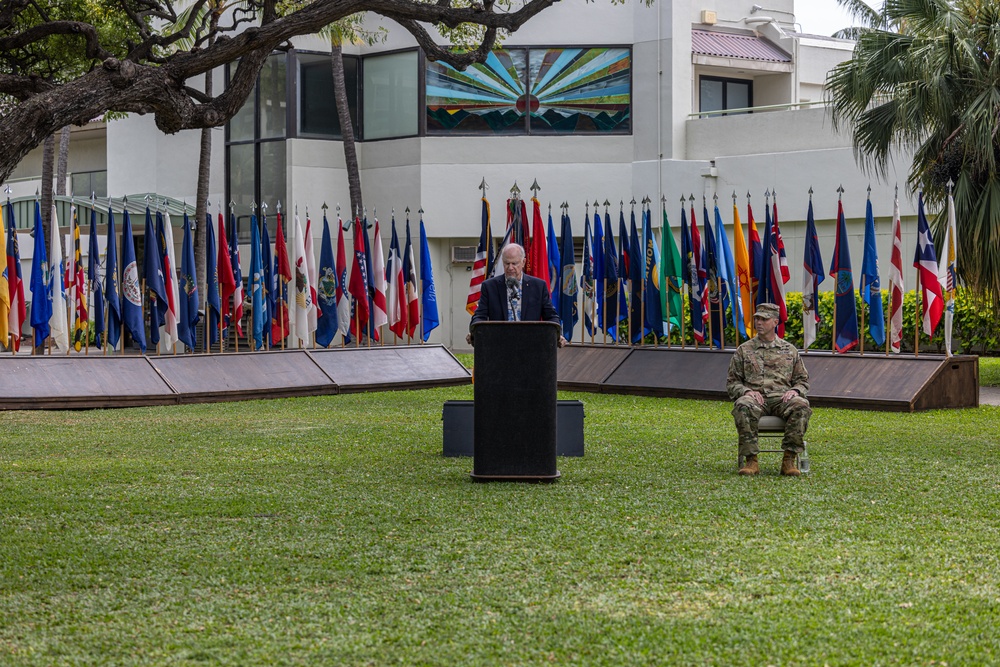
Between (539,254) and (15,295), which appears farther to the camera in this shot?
(539,254)

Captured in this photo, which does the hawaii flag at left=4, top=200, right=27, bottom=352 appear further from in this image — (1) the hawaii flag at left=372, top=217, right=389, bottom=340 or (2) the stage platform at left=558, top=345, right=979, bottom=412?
(2) the stage platform at left=558, top=345, right=979, bottom=412

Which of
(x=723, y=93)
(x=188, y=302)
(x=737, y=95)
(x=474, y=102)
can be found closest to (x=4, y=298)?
(x=188, y=302)

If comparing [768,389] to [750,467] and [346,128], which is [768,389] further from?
[346,128]

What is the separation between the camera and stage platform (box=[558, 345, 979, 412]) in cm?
1627

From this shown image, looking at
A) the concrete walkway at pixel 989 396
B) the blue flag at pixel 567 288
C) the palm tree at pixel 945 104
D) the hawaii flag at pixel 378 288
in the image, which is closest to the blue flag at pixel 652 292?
the blue flag at pixel 567 288

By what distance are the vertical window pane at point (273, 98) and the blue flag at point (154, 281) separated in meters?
12.3

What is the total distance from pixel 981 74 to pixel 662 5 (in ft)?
40.8

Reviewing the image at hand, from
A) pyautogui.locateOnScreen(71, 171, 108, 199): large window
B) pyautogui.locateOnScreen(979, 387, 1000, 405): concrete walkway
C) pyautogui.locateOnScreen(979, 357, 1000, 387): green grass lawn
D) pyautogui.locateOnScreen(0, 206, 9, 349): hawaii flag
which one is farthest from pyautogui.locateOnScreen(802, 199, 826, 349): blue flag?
pyautogui.locateOnScreen(71, 171, 108, 199): large window

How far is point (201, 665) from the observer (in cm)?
511

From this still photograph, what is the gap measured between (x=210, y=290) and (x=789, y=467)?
11686 mm

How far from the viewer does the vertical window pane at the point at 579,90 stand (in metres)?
30.5

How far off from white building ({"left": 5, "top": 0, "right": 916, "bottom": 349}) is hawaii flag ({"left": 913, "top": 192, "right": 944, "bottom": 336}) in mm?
10799

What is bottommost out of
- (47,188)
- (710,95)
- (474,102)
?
(47,188)

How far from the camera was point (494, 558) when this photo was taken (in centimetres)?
709
